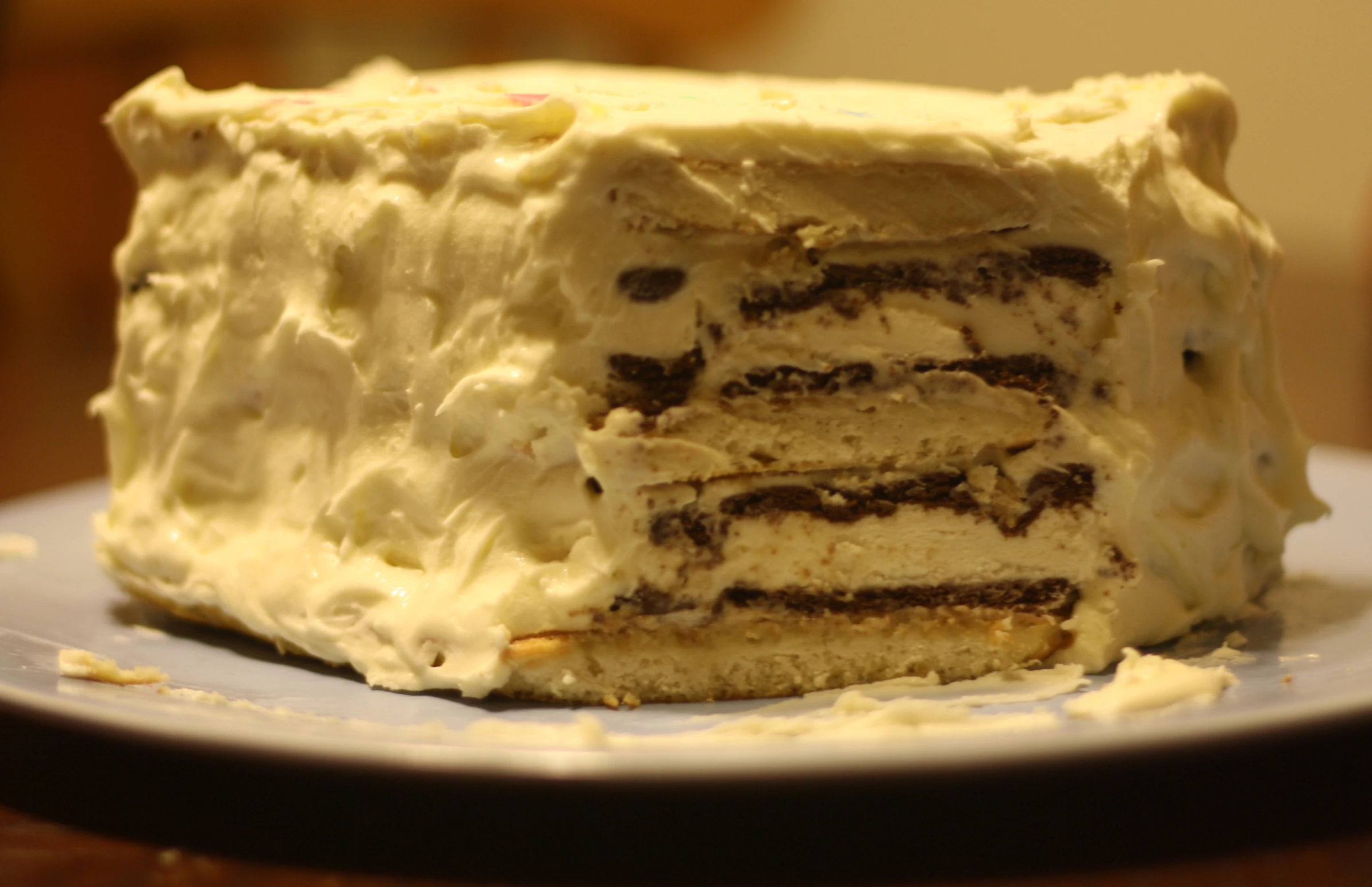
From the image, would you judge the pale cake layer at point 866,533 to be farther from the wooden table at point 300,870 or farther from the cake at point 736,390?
the wooden table at point 300,870

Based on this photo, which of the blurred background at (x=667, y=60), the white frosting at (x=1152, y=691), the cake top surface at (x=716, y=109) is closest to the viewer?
the white frosting at (x=1152, y=691)

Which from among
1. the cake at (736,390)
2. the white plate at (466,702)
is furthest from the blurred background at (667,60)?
the cake at (736,390)

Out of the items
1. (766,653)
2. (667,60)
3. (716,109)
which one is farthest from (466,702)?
(667,60)

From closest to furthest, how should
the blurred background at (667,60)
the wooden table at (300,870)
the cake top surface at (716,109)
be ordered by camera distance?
the wooden table at (300,870) → the cake top surface at (716,109) → the blurred background at (667,60)

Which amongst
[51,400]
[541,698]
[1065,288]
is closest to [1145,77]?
[1065,288]

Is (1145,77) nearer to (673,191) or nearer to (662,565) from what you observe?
(673,191)

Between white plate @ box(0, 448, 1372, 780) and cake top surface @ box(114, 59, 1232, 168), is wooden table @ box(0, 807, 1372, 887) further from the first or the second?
cake top surface @ box(114, 59, 1232, 168)
